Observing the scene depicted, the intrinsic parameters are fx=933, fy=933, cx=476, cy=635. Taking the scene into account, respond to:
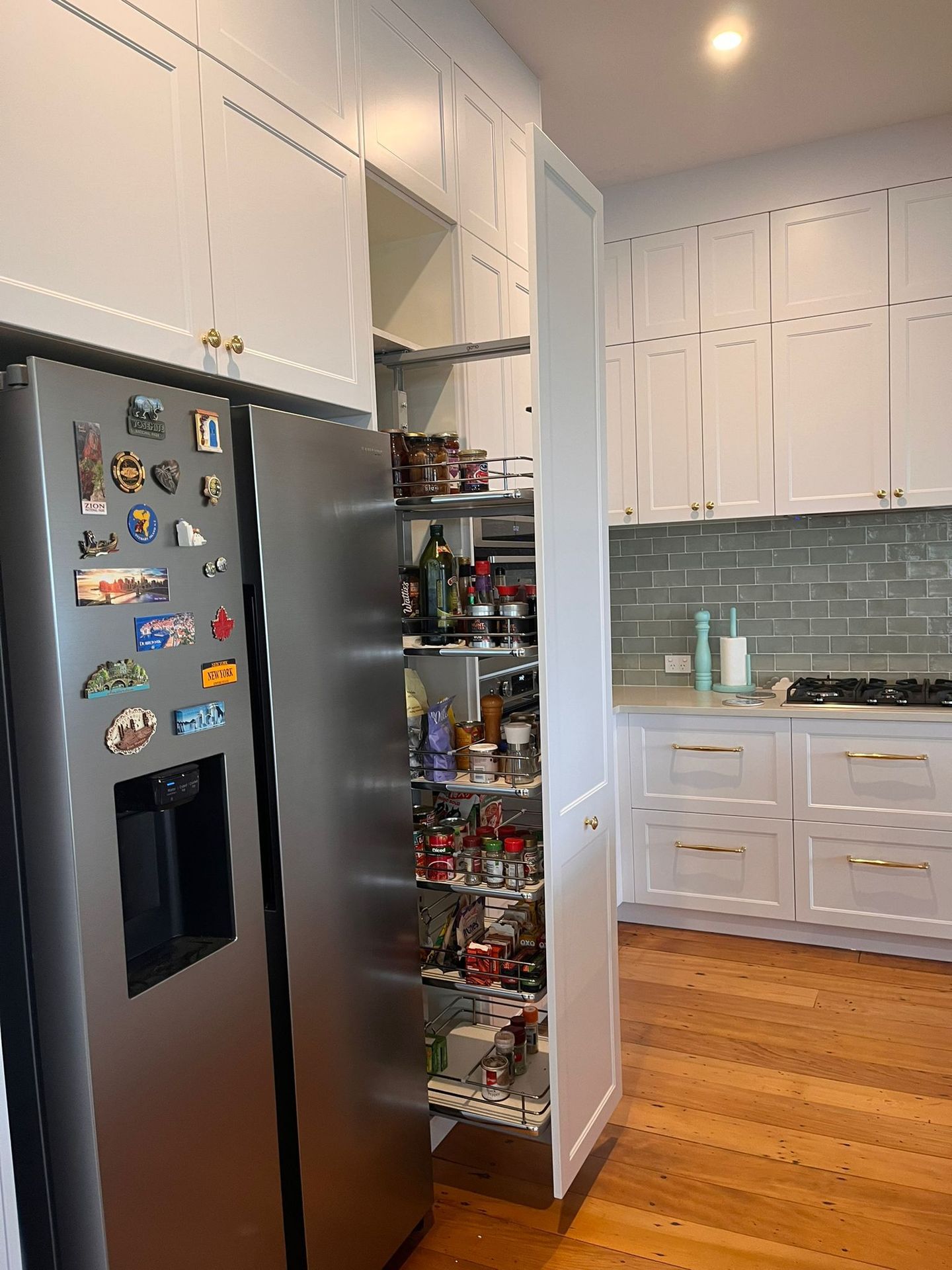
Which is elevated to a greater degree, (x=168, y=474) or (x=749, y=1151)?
(x=168, y=474)

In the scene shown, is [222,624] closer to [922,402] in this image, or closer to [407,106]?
[407,106]

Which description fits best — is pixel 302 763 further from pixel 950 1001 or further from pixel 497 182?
pixel 950 1001

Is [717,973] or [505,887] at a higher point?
[505,887]

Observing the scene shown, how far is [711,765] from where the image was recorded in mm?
3547

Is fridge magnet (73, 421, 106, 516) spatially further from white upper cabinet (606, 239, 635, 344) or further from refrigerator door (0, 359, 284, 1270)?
white upper cabinet (606, 239, 635, 344)

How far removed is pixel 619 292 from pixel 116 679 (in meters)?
3.15

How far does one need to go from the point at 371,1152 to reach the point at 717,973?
1.82m

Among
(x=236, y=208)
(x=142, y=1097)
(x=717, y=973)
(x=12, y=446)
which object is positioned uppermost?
(x=236, y=208)

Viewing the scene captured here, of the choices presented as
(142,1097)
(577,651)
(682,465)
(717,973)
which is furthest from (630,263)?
(142,1097)

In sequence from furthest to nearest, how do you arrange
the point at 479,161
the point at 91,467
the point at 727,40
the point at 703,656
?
1. the point at 703,656
2. the point at 727,40
3. the point at 479,161
4. the point at 91,467

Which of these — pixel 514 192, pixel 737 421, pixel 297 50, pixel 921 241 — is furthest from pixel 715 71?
pixel 297 50

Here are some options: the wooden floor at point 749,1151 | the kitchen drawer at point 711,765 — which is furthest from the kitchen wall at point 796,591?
the wooden floor at point 749,1151

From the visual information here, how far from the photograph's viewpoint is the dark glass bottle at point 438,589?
84.5 inches

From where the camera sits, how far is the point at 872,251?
11.3 ft
